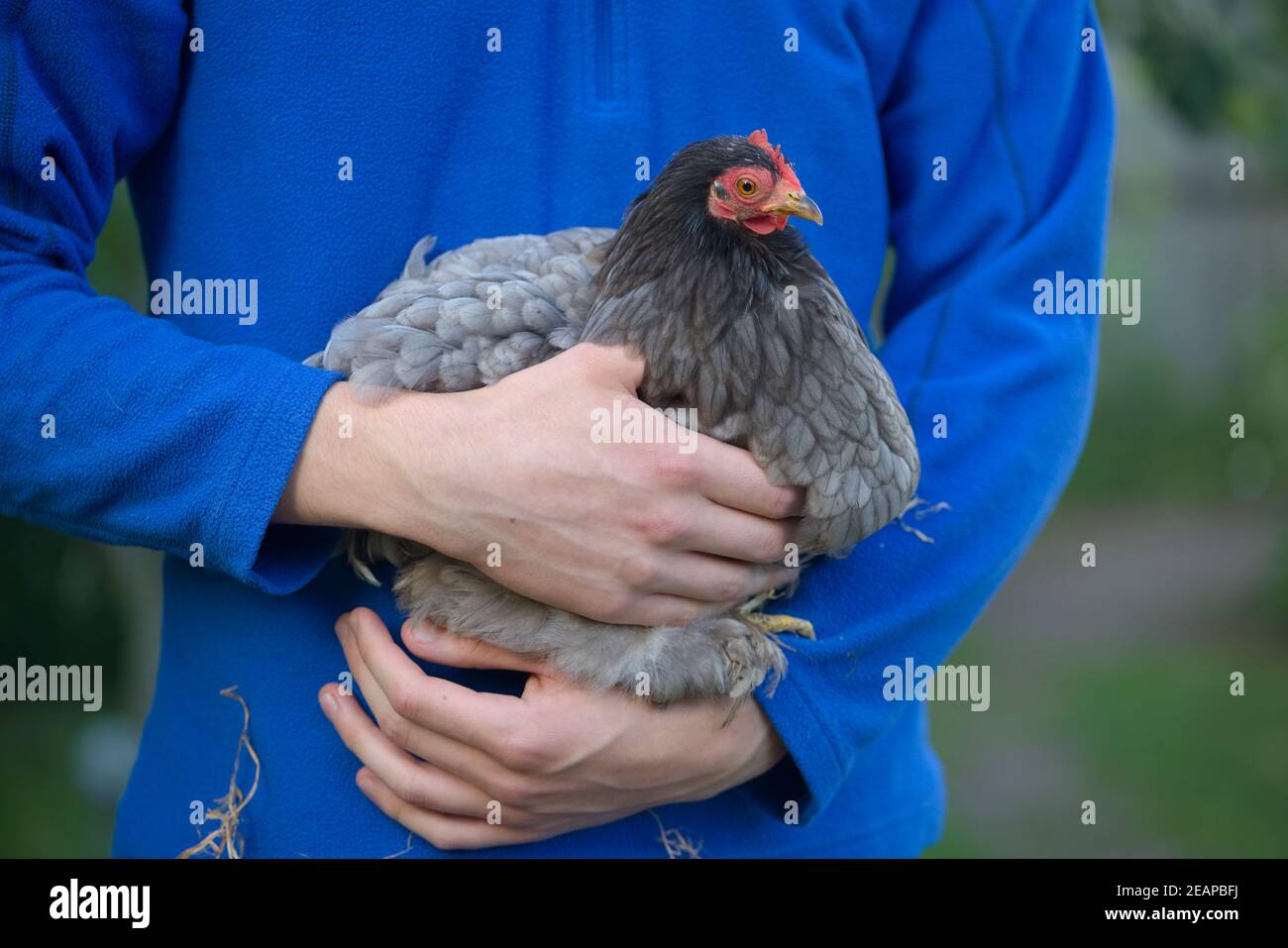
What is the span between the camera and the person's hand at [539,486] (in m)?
1.21

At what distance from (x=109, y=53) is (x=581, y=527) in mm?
Result: 827

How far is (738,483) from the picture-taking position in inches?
50.1

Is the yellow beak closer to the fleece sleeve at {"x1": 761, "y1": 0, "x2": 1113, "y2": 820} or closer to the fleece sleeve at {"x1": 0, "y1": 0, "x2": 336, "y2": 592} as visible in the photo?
the fleece sleeve at {"x1": 761, "y1": 0, "x2": 1113, "y2": 820}

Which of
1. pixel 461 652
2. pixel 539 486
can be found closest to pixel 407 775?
pixel 461 652

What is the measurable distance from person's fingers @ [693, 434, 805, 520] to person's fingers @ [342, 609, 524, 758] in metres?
0.35

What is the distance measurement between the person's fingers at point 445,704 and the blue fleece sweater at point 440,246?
126 mm

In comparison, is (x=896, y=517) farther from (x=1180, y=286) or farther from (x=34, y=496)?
(x=1180, y=286)

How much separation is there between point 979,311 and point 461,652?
33.9 inches

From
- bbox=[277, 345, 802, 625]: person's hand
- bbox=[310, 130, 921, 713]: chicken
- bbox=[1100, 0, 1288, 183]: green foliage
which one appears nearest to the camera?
bbox=[277, 345, 802, 625]: person's hand

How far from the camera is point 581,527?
1.22 meters

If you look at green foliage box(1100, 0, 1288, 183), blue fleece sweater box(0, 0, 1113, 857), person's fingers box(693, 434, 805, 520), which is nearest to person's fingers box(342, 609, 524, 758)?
blue fleece sweater box(0, 0, 1113, 857)

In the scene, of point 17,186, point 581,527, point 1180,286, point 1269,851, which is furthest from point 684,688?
point 1180,286

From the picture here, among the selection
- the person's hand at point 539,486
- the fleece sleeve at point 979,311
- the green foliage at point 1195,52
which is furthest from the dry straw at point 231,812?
the green foliage at point 1195,52

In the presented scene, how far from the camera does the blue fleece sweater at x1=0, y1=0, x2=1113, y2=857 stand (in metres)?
1.24
